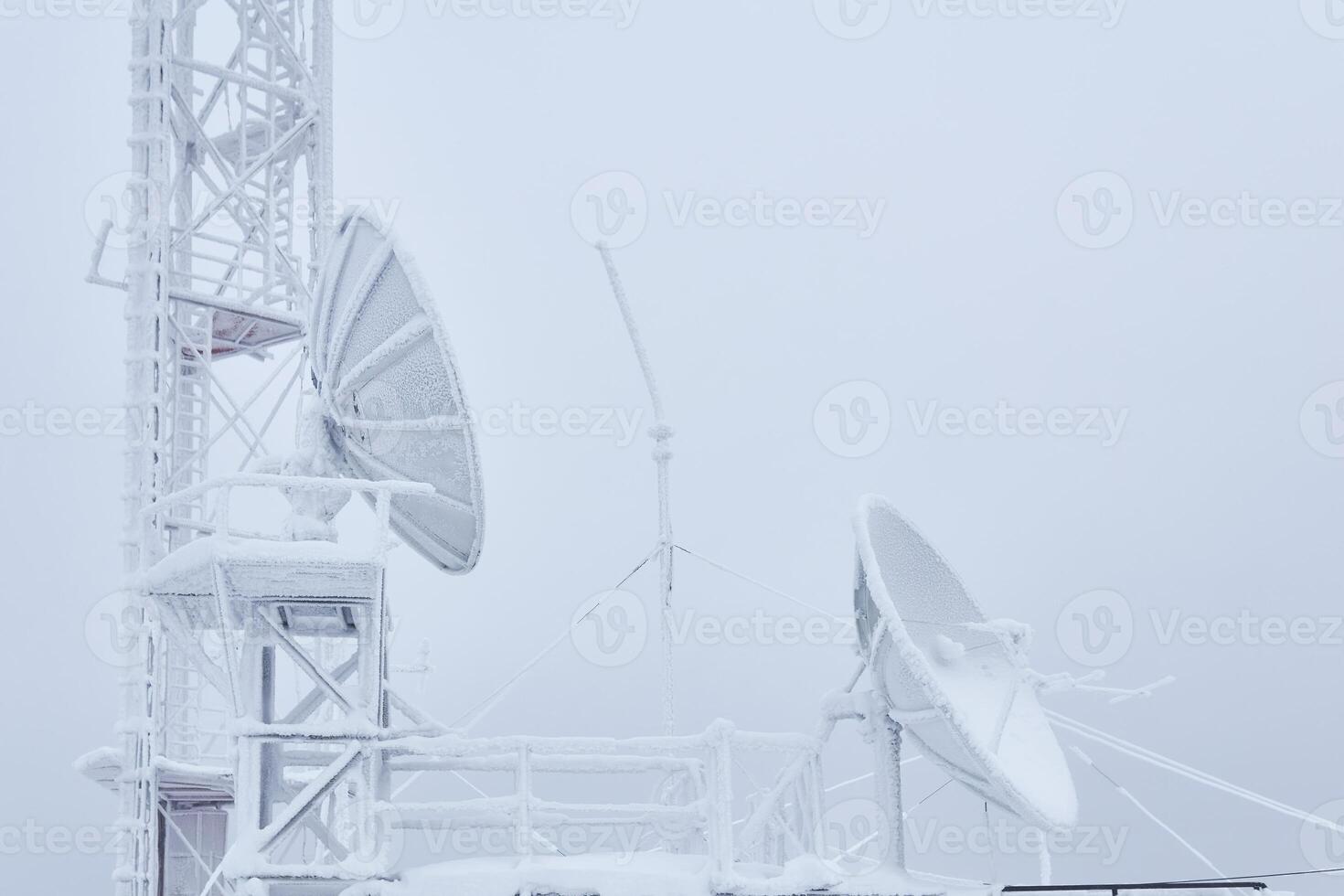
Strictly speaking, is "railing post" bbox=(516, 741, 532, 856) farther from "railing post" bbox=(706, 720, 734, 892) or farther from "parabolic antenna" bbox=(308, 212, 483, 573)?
"parabolic antenna" bbox=(308, 212, 483, 573)

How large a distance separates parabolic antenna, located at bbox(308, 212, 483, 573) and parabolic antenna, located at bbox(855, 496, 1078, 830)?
4.71 m

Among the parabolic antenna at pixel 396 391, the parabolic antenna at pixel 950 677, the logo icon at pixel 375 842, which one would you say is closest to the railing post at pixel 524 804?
the logo icon at pixel 375 842

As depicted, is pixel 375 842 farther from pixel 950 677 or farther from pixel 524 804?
pixel 950 677

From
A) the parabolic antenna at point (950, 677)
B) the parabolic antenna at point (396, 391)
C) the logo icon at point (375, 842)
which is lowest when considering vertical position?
the logo icon at point (375, 842)

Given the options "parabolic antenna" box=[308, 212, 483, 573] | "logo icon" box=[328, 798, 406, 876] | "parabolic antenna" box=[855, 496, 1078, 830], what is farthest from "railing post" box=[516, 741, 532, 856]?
"parabolic antenna" box=[855, 496, 1078, 830]

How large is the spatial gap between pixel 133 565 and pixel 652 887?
1445 cm

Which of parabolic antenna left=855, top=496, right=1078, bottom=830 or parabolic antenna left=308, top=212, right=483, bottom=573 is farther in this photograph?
parabolic antenna left=308, top=212, right=483, bottom=573

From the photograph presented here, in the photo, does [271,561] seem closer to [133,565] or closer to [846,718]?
[846,718]

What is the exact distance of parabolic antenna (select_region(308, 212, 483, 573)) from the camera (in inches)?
631

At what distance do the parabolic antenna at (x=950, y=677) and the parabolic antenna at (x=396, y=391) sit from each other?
471 centimetres

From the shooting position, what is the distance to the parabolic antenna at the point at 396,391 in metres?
16.0

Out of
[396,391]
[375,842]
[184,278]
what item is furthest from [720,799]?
[184,278]

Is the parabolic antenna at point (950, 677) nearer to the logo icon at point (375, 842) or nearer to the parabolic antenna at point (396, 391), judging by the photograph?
the parabolic antenna at point (396, 391)

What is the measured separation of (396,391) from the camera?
55.0ft
